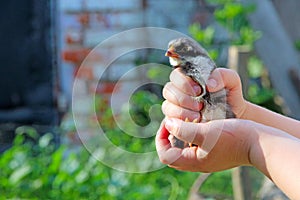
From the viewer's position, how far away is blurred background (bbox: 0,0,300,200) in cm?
304

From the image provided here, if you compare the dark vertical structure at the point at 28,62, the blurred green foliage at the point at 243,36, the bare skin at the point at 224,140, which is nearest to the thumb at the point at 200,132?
the bare skin at the point at 224,140

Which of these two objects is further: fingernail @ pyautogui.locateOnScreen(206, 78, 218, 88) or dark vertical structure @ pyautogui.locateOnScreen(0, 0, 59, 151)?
dark vertical structure @ pyautogui.locateOnScreen(0, 0, 59, 151)

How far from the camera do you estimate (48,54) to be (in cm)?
368

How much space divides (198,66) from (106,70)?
2.40 meters

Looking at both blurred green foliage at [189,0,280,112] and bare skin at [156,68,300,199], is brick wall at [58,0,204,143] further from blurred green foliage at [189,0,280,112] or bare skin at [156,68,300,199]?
bare skin at [156,68,300,199]

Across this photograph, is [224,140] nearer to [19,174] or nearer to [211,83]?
[211,83]

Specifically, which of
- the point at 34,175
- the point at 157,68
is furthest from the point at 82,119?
the point at 34,175

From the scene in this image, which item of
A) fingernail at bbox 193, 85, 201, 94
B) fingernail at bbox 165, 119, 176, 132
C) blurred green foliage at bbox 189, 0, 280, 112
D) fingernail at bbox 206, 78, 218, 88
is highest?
fingernail at bbox 206, 78, 218, 88

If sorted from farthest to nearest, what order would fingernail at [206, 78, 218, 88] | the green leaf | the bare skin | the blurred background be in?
1. the blurred background
2. the green leaf
3. fingernail at [206, 78, 218, 88]
4. the bare skin

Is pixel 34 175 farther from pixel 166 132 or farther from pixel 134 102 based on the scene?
pixel 166 132

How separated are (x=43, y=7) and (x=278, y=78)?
1.22 m

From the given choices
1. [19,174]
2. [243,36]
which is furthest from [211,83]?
[243,36]

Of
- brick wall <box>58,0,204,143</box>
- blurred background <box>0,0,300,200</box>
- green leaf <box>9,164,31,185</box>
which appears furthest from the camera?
brick wall <box>58,0,204,143</box>

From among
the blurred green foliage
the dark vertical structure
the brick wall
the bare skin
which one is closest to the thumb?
the bare skin
